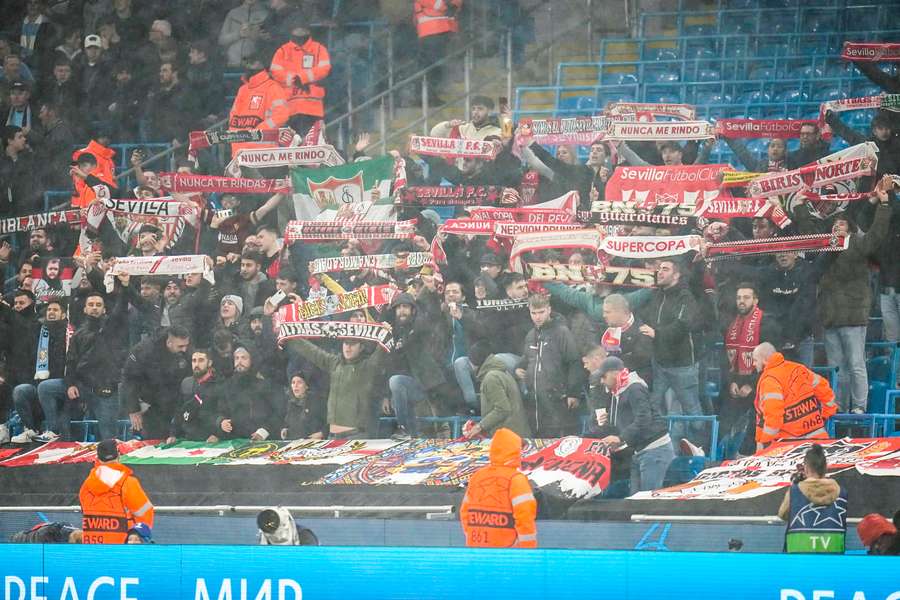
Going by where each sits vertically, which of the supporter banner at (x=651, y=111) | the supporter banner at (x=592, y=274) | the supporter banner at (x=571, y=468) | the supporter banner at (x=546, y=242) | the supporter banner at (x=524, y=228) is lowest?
the supporter banner at (x=571, y=468)

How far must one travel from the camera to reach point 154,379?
27.7 feet

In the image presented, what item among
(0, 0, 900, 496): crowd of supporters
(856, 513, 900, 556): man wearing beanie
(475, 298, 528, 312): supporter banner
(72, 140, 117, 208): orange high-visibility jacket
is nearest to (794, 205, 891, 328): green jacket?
(0, 0, 900, 496): crowd of supporters

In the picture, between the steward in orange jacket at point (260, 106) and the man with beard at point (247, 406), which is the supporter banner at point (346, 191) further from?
the man with beard at point (247, 406)

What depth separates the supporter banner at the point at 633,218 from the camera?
7.84 m

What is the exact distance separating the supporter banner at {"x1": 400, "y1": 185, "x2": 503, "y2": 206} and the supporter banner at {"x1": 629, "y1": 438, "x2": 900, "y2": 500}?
2243 mm

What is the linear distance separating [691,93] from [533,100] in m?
1.11

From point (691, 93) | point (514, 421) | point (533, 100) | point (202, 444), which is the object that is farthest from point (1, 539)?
point (691, 93)

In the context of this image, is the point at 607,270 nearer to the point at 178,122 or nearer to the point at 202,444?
the point at 202,444

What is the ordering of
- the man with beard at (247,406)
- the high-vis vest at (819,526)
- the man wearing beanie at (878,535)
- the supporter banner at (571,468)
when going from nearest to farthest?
the man wearing beanie at (878,535) < the high-vis vest at (819,526) < the supporter banner at (571,468) < the man with beard at (247,406)

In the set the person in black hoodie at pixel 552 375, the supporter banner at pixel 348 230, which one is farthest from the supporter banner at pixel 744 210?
the supporter banner at pixel 348 230

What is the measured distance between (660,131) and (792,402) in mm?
1953

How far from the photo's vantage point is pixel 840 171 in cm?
764

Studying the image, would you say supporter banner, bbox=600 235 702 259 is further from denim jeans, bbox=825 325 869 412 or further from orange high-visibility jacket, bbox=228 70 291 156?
orange high-visibility jacket, bbox=228 70 291 156

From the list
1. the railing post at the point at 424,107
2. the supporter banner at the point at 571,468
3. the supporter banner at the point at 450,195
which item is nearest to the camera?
the supporter banner at the point at 571,468
